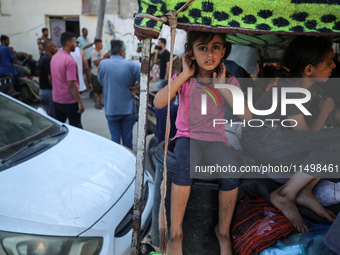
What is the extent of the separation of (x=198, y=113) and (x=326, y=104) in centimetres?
101

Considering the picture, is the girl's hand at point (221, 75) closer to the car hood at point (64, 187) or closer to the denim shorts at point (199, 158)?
the denim shorts at point (199, 158)

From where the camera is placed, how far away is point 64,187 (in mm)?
2367

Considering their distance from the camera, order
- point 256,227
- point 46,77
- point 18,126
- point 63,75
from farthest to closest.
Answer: point 46,77, point 63,75, point 18,126, point 256,227

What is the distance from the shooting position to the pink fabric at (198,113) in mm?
2021

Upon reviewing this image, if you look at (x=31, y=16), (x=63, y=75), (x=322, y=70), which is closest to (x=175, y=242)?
(x=322, y=70)

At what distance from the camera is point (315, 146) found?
2051 millimetres

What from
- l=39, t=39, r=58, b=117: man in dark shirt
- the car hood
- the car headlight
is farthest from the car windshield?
l=39, t=39, r=58, b=117: man in dark shirt

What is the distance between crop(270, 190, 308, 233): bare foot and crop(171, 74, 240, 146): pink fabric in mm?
522

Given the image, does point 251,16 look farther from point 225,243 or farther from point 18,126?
point 18,126

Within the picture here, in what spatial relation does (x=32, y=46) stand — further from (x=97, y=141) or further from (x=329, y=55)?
(x=329, y=55)

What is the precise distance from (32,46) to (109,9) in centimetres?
403

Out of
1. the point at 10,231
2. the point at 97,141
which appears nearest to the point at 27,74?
the point at 97,141

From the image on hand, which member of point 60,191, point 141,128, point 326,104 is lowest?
point 60,191

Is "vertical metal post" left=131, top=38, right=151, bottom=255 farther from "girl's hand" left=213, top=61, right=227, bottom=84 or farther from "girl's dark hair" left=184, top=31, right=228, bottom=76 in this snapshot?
"girl's hand" left=213, top=61, right=227, bottom=84
